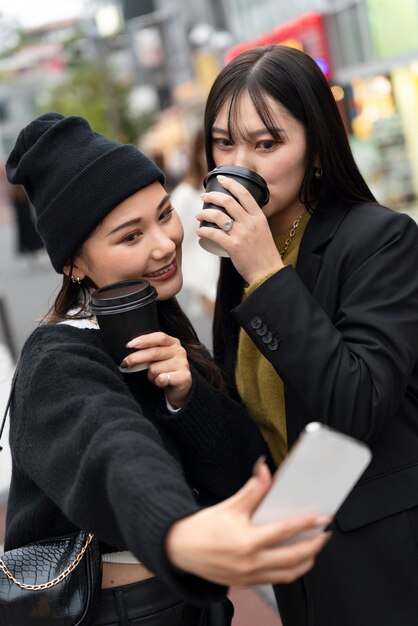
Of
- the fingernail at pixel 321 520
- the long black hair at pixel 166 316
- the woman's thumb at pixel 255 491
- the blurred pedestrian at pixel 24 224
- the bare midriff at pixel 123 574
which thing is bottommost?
the blurred pedestrian at pixel 24 224

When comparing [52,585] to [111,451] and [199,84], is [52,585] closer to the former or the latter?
[111,451]

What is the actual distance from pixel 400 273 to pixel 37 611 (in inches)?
45.0

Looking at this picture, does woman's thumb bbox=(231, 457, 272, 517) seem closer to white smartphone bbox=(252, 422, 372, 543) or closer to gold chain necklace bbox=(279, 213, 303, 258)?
white smartphone bbox=(252, 422, 372, 543)

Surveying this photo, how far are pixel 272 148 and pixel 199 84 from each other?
24.6 meters

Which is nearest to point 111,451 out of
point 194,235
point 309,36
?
point 194,235

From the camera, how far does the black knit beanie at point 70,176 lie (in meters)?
2.08

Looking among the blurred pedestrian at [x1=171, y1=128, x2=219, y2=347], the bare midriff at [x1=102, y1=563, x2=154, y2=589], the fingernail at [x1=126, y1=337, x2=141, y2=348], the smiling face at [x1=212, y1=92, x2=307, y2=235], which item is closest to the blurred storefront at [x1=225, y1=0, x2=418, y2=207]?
the blurred pedestrian at [x1=171, y1=128, x2=219, y2=347]

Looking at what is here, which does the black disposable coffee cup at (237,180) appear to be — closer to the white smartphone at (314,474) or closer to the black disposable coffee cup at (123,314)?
the black disposable coffee cup at (123,314)

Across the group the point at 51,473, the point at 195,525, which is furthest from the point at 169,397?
the point at 195,525

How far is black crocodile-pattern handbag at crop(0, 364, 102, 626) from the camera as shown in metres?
1.91

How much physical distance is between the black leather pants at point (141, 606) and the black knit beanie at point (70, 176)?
834 mm

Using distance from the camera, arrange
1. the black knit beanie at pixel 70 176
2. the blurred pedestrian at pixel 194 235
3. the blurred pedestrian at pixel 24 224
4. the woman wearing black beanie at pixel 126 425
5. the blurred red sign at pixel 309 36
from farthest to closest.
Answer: the blurred pedestrian at pixel 24 224, the blurred red sign at pixel 309 36, the blurred pedestrian at pixel 194 235, the black knit beanie at pixel 70 176, the woman wearing black beanie at pixel 126 425

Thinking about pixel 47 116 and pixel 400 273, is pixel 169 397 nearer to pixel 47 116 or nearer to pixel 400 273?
pixel 400 273

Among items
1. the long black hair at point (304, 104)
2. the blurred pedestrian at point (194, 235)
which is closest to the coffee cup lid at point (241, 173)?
the long black hair at point (304, 104)
